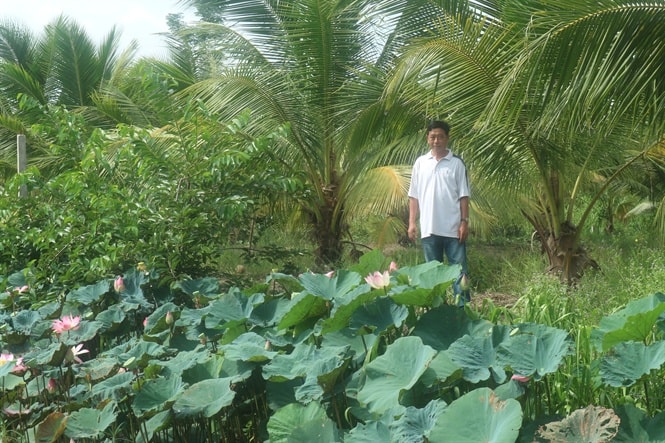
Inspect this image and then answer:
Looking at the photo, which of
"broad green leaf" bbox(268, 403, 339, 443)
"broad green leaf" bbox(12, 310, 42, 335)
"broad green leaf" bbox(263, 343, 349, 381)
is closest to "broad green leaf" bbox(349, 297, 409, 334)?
"broad green leaf" bbox(263, 343, 349, 381)

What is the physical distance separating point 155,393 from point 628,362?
1.41 metres

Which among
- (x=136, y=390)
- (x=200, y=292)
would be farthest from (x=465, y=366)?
(x=200, y=292)

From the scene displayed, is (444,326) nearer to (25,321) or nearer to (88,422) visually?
(88,422)

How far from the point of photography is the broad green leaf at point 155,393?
2.43 meters

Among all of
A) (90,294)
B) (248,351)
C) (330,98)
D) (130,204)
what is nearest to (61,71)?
(330,98)

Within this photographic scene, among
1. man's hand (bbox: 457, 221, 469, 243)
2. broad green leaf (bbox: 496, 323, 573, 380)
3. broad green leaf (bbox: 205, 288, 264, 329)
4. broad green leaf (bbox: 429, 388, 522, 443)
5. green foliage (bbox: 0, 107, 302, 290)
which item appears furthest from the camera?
man's hand (bbox: 457, 221, 469, 243)

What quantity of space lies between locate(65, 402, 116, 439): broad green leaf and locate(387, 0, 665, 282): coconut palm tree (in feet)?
11.9

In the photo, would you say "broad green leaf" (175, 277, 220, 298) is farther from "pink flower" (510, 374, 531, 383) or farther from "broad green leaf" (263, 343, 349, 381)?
"pink flower" (510, 374, 531, 383)

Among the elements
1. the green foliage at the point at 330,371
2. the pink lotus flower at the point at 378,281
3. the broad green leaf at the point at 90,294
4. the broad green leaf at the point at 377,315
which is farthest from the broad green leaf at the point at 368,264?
the broad green leaf at the point at 90,294

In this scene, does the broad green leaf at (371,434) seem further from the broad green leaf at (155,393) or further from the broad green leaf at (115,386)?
the broad green leaf at (115,386)

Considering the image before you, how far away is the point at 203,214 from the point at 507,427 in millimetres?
3976

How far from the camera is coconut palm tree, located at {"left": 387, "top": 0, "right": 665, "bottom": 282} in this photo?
16.5 feet

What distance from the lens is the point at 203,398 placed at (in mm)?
2391

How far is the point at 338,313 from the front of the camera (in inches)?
105
